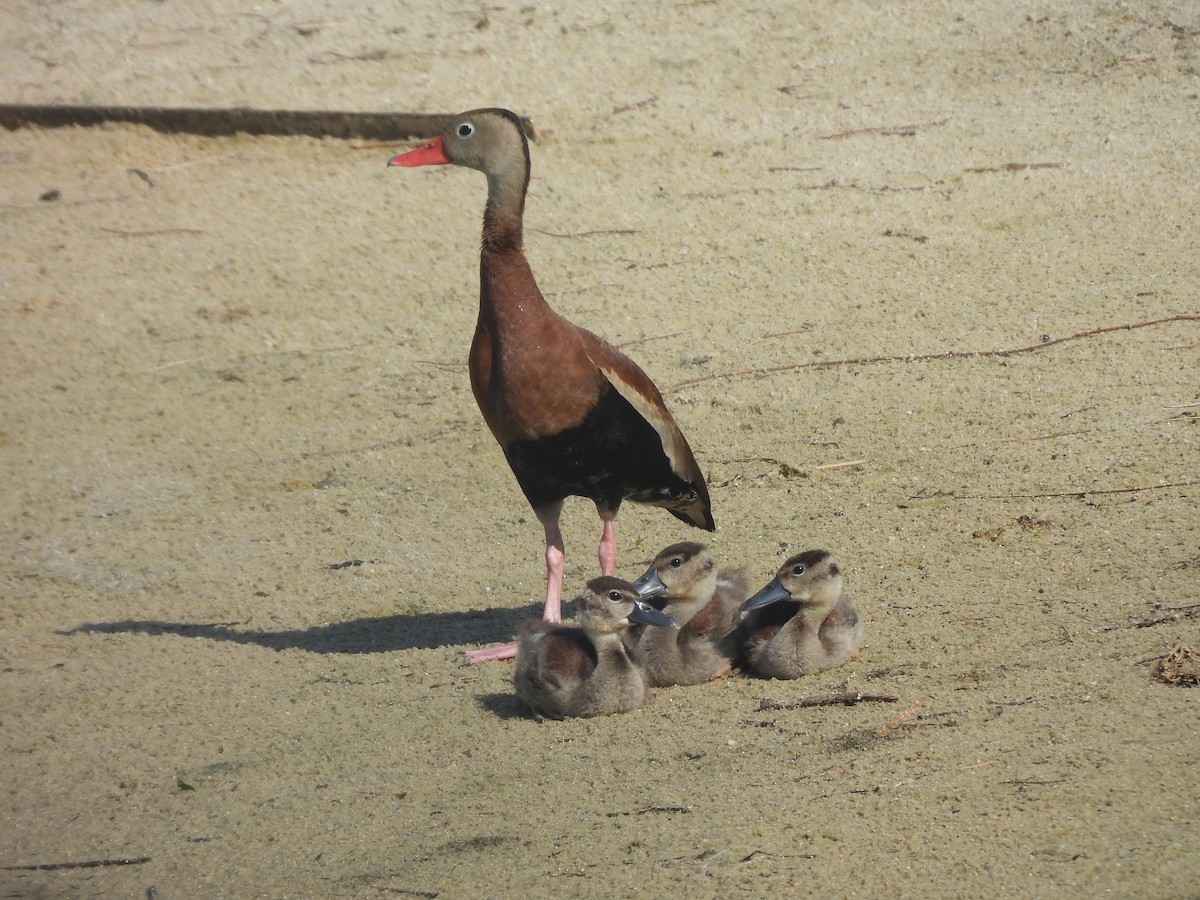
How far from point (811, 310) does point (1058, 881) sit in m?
5.03

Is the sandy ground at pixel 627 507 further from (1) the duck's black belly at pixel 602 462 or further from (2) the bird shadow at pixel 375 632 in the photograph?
(1) the duck's black belly at pixel 602 462

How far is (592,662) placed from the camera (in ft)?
15.7

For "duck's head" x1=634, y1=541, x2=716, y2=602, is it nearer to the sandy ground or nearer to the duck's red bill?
the sandy ground

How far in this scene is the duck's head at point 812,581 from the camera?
4672mm

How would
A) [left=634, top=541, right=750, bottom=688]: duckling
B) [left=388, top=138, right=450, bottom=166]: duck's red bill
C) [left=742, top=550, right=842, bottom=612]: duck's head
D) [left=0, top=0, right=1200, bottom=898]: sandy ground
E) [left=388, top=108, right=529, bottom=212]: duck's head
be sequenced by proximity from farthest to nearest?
[left=388, top=138, right=450, bottom=166]: duck's red bill
[left=388, top=108, right=529, bottom=212]: duck's head
[left=634, top=541, right=750, bottom=688]: duckling
[left=742, top=550, right=842, bottom=612]: duck's head
[left=0, top=0, right=1200, bottom=898]: sandy ground

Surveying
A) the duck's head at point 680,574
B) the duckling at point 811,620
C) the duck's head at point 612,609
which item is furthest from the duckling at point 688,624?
the duckling at point 811,620

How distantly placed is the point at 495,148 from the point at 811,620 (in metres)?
2.16

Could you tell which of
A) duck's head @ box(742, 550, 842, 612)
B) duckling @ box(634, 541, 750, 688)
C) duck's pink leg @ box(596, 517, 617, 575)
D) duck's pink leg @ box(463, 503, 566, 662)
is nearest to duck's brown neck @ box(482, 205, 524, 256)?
duck's pink leg @ box(463, 503, 566, 662)

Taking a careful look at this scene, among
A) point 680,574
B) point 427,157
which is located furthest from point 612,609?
point 427,157

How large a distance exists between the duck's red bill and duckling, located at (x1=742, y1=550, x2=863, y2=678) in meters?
2.21

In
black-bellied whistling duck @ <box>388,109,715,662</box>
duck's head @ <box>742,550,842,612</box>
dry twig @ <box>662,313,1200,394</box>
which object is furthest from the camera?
dry twig @ <box>662,313,1200,394</box>

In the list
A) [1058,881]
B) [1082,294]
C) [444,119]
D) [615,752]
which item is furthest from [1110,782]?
[444,119]

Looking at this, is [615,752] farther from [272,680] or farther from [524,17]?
[524,17]

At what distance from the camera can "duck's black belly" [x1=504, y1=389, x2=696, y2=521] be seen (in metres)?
5.33
